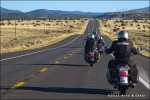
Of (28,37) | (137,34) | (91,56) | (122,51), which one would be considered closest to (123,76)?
(122,51)

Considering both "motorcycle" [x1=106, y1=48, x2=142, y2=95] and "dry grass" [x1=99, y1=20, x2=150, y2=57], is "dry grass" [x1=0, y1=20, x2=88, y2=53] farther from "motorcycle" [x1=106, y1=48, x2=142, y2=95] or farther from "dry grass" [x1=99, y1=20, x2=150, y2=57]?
"motorcycle" [x1=106, y1=48, x2=142, y2=95]

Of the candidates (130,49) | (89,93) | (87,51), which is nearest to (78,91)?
(89,93)

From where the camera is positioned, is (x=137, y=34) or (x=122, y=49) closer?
(x=122, y=49)

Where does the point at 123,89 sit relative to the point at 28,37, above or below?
below

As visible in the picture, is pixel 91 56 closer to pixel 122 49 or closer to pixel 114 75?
pixel 122 49

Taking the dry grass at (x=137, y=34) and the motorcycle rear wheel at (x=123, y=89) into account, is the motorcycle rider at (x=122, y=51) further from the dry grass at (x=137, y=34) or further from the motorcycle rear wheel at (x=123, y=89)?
the dry grass at (x=137, y=34)

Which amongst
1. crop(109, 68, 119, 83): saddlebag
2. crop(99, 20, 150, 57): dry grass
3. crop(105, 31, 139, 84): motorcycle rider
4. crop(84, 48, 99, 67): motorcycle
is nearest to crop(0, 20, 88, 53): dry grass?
crop(99, 20, 150, 57): dry grass

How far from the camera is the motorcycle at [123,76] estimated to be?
33.4 ft

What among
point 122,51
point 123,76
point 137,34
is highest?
point 122,51

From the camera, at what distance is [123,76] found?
10188mm

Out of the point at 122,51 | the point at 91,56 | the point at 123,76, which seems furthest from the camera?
the point at 91,56

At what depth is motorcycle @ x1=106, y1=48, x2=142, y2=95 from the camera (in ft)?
33.4

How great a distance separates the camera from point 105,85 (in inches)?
485

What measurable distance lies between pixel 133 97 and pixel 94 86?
2.14 m
